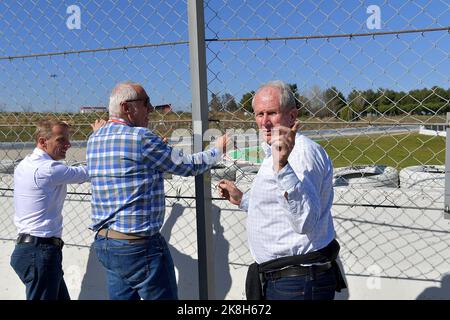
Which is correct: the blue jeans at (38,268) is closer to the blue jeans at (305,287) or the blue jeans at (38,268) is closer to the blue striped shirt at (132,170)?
the blue striped shirt at (132,170)

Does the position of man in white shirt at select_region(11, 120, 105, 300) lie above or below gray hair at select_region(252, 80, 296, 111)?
below

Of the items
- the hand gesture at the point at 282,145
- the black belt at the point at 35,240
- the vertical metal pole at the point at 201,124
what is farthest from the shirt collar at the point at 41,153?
the hand gesture at the point at 282,145

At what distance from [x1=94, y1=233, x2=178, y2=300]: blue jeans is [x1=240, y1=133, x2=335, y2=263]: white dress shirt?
1.83 feet

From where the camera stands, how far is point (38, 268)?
2.73 m

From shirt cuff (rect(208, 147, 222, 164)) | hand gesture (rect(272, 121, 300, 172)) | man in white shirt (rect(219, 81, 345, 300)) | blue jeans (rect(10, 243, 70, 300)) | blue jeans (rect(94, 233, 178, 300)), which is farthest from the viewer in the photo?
blue jeans (rect(10, 243, 70, 300))

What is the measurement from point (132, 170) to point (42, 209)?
92cm

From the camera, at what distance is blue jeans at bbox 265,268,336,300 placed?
182cm

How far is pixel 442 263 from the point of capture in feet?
8.61

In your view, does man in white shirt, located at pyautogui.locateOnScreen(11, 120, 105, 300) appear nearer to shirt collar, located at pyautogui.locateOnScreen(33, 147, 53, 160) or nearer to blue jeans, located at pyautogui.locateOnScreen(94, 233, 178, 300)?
shirt collar, located at pyautogui.locateOnScreen(33, 147, 53, 160)

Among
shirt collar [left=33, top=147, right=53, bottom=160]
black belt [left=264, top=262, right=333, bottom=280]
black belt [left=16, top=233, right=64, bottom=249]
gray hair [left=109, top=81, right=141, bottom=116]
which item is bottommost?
black belt [left=264, top=262, right=333, bottom=280]

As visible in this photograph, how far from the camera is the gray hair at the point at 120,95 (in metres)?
2.23

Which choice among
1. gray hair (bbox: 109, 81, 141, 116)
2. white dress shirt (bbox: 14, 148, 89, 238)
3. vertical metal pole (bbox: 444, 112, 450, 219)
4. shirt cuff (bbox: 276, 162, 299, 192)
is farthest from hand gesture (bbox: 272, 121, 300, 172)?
white dress shirt (bbox: 14, 148, 89, 238)

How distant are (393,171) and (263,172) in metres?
1.77
